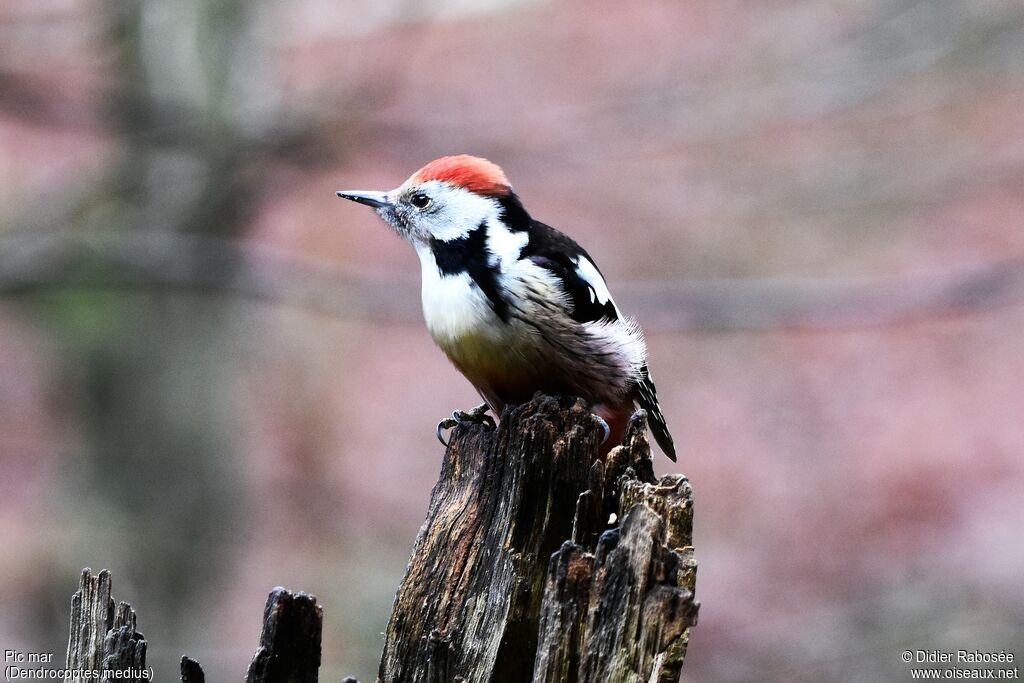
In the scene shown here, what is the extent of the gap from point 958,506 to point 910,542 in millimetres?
691

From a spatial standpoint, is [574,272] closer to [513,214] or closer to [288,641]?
[513,214]

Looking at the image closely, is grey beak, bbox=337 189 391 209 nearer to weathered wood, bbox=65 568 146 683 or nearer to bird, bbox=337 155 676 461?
bird, bbox=337 155 676 461

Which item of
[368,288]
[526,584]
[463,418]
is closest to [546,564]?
[526,584]

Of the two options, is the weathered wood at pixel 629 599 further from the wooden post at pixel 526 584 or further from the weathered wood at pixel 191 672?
the weathered wood at pixel 191 672

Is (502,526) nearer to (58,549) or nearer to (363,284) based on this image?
(363,284)

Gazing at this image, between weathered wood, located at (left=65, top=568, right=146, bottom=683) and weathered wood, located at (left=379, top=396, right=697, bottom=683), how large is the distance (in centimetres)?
56

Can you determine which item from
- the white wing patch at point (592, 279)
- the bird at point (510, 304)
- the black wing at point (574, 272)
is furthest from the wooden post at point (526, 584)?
the white wing patch at point (592, 279)

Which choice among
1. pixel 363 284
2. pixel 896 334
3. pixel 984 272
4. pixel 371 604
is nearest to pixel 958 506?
pixel 896 334

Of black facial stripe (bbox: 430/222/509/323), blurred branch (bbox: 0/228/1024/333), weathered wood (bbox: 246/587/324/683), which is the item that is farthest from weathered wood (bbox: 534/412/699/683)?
blurred branch (bbox: 0/228/1024/333)

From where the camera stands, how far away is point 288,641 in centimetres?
248

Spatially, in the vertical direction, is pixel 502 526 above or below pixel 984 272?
below

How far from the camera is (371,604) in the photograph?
384 inches

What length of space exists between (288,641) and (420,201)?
6.67ft

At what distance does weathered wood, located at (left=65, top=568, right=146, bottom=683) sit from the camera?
8.20ft
